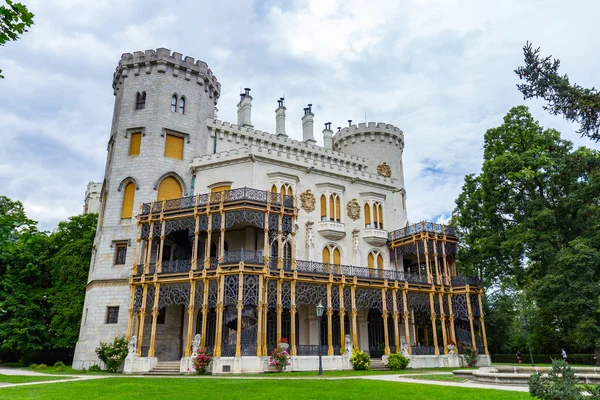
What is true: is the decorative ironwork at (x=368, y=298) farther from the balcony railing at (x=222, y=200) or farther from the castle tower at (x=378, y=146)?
the castle tower at (x=378, y=146)

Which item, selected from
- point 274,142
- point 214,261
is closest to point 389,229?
point 274,142

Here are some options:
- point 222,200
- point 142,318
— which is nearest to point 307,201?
point 222,200

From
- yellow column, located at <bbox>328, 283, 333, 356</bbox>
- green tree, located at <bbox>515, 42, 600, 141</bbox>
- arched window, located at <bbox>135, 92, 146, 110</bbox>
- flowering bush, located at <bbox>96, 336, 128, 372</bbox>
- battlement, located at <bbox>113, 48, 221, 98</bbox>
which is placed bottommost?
flowering bush, located at <bbox>96, 336, 128, 372</bbox>

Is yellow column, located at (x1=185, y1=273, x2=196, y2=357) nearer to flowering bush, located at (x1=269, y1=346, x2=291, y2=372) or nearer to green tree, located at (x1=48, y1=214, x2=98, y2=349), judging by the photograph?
flowering bush, located at (x1=269, y1=346, x2=291, y2=372)

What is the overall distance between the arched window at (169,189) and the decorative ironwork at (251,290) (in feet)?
32.7

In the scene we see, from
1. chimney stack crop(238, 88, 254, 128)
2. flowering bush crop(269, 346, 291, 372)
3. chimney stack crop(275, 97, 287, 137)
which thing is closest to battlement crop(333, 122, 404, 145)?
chimney stack crop(275, 97, 287, 137)

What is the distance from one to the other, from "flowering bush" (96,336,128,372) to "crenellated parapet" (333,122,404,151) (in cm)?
2599

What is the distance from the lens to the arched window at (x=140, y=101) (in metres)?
33.0

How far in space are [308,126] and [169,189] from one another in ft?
46.9

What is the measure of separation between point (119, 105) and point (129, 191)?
747cm

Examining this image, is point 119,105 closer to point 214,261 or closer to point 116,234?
point 116,234

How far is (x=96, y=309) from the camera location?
91.1 ft

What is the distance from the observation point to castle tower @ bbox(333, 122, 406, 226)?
40.1 m

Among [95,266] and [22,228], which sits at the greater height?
[22,228]
